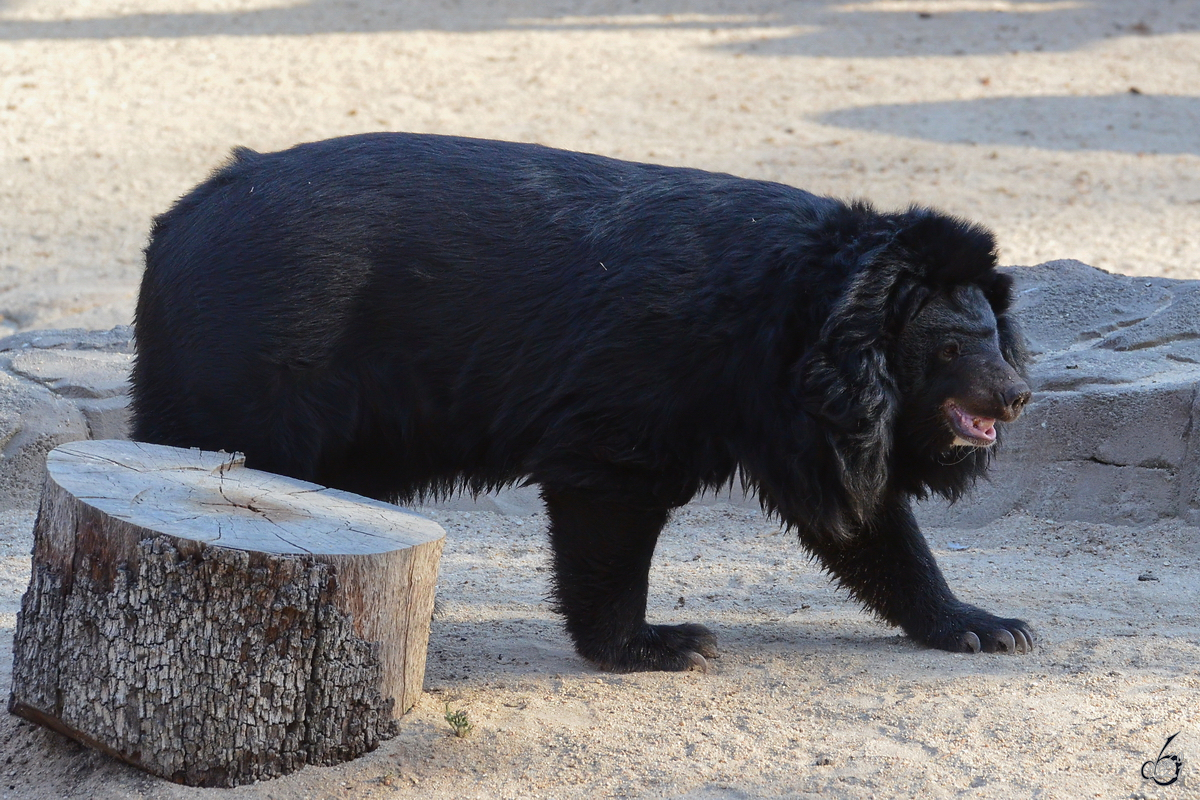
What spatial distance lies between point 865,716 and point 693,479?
85 cm

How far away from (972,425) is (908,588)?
809 millimetres

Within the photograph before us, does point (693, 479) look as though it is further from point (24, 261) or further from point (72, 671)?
point (24, 261)

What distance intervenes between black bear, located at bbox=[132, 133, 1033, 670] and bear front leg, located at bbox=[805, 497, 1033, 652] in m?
0.09

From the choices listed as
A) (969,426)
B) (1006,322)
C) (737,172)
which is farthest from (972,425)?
(737,172)

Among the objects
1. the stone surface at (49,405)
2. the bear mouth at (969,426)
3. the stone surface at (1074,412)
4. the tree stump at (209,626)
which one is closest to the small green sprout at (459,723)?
the tree stump at (209,626)

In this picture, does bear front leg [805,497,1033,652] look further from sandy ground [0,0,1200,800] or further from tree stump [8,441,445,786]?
tree stump [8,441,445,786]

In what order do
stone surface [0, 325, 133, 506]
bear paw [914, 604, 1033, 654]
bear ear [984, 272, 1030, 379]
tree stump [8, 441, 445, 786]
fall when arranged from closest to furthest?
tree stump [8, 441, 445, 786]
bear ear [984, 272, 1030, 379]
bear paw [914, 604, 1033, 654]
stone surface [0, 325, 133, 506]

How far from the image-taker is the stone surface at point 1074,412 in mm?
5211

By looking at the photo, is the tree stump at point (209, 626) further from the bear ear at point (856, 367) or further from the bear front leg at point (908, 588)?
the bear front leg at point (908, 588)

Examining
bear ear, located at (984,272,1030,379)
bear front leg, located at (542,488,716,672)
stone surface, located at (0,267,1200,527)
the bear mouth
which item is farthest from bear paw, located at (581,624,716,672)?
stone surface, located at (0,267,1200,527)

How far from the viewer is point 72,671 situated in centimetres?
304

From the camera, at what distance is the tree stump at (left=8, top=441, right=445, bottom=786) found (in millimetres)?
2926

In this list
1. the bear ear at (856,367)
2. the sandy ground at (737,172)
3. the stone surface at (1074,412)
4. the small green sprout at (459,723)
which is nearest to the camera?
the sandy ground at (737,172)

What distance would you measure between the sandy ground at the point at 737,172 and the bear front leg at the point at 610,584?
0.12 m
